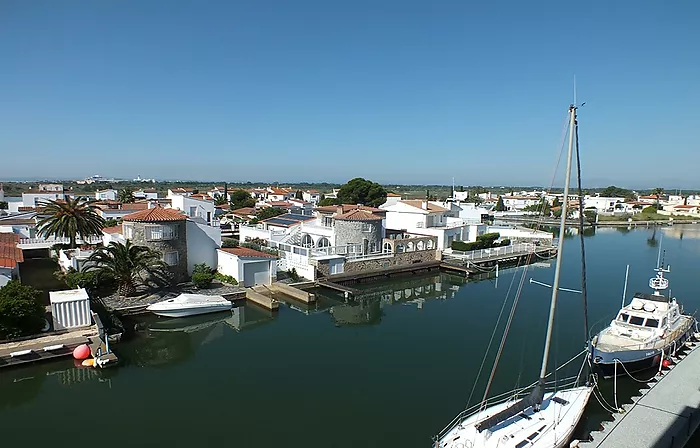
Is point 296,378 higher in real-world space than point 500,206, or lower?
lower

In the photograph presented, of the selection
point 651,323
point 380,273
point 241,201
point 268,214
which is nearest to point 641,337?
point 651,323

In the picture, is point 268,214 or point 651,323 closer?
point 651,323

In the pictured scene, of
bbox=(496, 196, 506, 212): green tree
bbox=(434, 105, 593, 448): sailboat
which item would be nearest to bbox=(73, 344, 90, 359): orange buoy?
bbox=(434, 105, 593, 448): sailboat

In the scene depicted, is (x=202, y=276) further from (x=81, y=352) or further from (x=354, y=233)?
(x=354, y=233)

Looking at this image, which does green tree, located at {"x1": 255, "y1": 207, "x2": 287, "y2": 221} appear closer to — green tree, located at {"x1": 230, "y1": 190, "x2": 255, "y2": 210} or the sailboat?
green tree, located at {"x1": 230, "y1": 190, "x2": 255, "y2": 210}

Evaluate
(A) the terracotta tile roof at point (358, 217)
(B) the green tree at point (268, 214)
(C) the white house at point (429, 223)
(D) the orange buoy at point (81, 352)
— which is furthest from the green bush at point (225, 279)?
(B) the green tree at point (268, 214)
